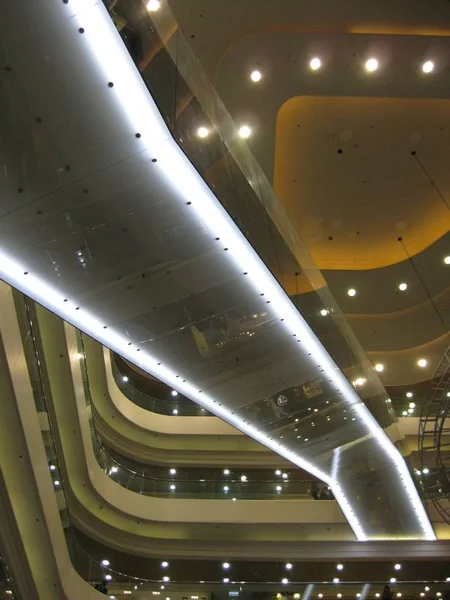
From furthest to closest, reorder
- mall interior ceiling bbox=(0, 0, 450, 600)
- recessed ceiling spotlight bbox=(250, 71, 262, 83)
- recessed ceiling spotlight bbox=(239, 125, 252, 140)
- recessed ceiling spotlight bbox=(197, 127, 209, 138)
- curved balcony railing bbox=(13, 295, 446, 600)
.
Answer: recessed ceiling spotlight bbox=(239, 125, 252, 140), curved balcony railing bbox=(13, 295, 446, 600), recessed ceiling spotlight bbox=(250, 71, 262, 83), recessed ceiling spotlight bbox=(197, 127, 209, 138), mall interior ceiling bbox=(0, 0, 450, 600)

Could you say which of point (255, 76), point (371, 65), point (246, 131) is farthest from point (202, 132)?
point (246, 131)

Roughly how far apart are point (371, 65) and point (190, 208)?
4.46m

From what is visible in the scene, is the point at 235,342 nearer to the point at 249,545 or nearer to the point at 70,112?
the point at 70,112

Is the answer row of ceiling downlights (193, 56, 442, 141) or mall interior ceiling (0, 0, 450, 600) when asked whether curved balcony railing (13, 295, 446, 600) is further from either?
row of ceiling downlights (193, 56, 442, 141)

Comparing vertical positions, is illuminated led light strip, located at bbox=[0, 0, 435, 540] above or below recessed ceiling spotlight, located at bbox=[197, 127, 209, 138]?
below

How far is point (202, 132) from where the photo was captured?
275 cm

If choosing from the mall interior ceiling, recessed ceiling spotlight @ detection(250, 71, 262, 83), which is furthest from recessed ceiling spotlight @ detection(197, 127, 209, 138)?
recessed ceiling spotlight @ detection(250, 71, 262, 83)

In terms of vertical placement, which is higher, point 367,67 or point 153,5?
point 367,67

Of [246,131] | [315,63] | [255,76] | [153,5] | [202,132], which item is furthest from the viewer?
[246,131]

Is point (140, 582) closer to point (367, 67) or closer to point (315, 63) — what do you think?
point (315, 63)

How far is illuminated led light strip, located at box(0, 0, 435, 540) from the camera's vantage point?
2.14 meters

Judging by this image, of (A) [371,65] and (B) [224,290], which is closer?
(B) [224,290]

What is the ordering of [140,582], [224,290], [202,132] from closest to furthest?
[202,132], [224,290], [140,582]

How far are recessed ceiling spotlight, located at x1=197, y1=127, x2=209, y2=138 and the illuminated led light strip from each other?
0.24 meters
